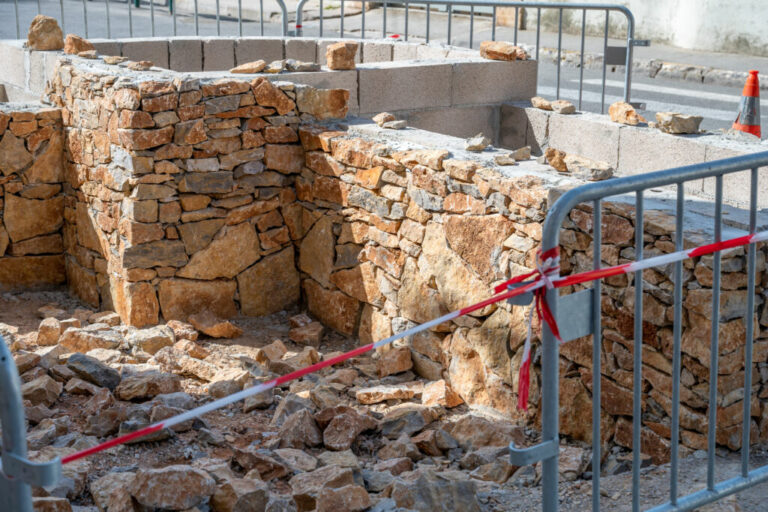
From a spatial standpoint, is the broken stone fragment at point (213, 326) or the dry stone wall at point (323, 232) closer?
the dry stone wall at point (323, 232)

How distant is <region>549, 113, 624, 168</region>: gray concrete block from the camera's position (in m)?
7.15

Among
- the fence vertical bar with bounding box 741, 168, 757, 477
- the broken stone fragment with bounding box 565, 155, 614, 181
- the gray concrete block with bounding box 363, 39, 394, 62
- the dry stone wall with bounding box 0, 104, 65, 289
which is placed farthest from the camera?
the gray concrete block with bounding box 363, 39, 394, 62

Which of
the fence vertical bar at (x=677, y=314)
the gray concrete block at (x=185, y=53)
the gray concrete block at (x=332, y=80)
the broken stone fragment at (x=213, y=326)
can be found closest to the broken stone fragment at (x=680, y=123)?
the gray concrete block at (x=332, y=80)

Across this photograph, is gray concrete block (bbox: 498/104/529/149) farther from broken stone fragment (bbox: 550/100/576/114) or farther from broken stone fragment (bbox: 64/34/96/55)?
broken stone fragment (bbox: 64/34/96/55)

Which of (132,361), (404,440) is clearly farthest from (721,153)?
(132,361)

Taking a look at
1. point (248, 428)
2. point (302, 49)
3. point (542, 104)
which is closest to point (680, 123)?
point (542, 104)

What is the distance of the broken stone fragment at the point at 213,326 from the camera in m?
7.00

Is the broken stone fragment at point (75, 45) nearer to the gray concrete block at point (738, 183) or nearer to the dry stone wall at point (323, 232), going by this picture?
the dry stone wall at point (323, 232)

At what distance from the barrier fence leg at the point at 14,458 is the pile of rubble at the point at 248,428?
1.60 meters

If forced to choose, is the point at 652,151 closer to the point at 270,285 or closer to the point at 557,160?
the point at 557,160

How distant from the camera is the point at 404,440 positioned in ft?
16.9

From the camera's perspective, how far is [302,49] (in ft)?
30.7

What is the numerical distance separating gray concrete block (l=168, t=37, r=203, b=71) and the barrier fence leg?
22.8ft

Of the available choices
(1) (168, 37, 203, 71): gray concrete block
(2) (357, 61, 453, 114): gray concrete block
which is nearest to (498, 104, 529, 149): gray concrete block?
(2) (357, 61, 453, 114): gray concrete block
